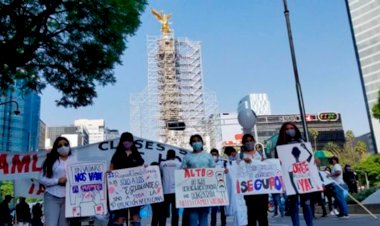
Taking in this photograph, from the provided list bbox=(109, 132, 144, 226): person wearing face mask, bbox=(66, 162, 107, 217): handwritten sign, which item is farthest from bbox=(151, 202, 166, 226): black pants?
bbox=(66, 162, 107, 217): handwritten sign

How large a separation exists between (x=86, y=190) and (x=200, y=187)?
179 cm

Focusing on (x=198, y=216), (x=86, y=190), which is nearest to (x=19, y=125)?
(x=86, y=190)

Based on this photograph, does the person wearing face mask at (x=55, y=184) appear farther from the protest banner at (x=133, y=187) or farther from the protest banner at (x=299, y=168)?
the protest banner at (x=299, y=168)

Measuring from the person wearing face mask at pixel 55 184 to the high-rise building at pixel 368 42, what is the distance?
111983mm

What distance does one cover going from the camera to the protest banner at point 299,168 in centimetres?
652

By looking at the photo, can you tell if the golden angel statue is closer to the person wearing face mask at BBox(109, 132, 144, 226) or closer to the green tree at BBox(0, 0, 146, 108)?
the green tree at BBox(0, 0, 146, 108)

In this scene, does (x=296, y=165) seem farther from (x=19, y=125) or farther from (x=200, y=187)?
(x=19, y=125)

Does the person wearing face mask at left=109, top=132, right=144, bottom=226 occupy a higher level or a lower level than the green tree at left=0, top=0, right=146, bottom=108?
lower

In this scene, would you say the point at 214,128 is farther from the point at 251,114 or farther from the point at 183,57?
the point at 251,114

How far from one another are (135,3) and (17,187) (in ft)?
21.3

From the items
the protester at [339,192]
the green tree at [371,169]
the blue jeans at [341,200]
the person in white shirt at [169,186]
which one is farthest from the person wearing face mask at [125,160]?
the green tree at [371,169]

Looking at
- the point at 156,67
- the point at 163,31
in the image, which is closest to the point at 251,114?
the point at 156,67

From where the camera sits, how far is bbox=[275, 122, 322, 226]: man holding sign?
21.3 ft

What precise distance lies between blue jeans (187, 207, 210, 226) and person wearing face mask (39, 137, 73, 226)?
187 centimetres
